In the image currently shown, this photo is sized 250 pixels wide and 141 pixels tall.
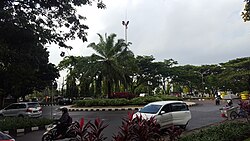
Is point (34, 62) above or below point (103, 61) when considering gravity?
below

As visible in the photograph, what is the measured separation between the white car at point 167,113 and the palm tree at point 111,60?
61.8ft

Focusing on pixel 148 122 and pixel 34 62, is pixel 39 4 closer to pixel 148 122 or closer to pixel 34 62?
pixel 34 62

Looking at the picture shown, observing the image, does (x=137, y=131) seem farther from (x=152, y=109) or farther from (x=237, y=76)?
(x=237, y=76)

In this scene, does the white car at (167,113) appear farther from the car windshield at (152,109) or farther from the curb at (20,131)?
the curb at (20,131)

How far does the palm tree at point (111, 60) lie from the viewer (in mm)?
32656

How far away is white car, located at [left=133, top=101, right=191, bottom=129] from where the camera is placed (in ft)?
41.0

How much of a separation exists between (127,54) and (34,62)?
19609 millimetres

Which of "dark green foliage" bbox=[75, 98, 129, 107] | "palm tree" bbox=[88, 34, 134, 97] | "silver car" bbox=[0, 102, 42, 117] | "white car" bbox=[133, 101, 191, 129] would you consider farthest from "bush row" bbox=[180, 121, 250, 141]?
"palm tree" bbox=[88, 34, 134, 97]

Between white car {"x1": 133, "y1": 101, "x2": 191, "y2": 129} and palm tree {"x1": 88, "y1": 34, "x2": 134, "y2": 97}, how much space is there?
1883cm

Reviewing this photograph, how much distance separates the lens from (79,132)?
6309mm

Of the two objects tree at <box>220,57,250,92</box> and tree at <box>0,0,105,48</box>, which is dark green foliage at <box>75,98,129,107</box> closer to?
tree at <box>0,0,105,48</box>

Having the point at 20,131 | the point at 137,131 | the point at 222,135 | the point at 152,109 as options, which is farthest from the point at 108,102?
the point at 137,131

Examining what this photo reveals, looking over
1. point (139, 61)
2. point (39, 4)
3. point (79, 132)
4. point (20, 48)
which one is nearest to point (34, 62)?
point (20, 48)

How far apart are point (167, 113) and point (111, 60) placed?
2065cm
